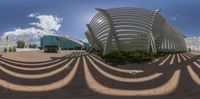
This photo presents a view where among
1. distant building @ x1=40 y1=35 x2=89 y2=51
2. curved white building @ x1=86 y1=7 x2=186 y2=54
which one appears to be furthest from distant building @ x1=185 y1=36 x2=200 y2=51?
curved white building @ x1=86 y1=7 x2=186 y2=54

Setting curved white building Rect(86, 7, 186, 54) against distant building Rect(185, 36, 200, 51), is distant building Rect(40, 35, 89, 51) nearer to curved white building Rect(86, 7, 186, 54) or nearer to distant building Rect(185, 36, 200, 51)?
distant building Rect(185, 36, 200, 51)

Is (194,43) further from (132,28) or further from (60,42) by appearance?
(132,28)

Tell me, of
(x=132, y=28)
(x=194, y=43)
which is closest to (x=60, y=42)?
(x=194, y=43)

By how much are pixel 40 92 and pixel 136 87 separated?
3.65 m

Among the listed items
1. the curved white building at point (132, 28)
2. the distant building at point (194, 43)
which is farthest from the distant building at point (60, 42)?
the curved white building at point (132, 28)

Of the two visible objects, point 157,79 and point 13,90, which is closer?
point 13,90

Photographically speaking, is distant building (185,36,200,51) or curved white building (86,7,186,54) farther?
distant building (185,36,200,51)

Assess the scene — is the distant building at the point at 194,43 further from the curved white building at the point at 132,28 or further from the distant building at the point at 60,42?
the curved white building at the point at 132,28

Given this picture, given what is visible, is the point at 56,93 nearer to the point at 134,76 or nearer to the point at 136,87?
the point at 136,87

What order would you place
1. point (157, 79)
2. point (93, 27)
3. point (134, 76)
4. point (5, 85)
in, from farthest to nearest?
point (93, 27) < point (134, 76) < point (157, 79) < point (5, 85)

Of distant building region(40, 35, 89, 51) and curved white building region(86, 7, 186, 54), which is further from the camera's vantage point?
distant building region(40, 35, 89, 51)

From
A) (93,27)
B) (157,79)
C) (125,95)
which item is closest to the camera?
(125,95)

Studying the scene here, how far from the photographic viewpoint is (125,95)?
1056 centimetres

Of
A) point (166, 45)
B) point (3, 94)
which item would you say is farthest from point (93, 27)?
point (3, 94)
